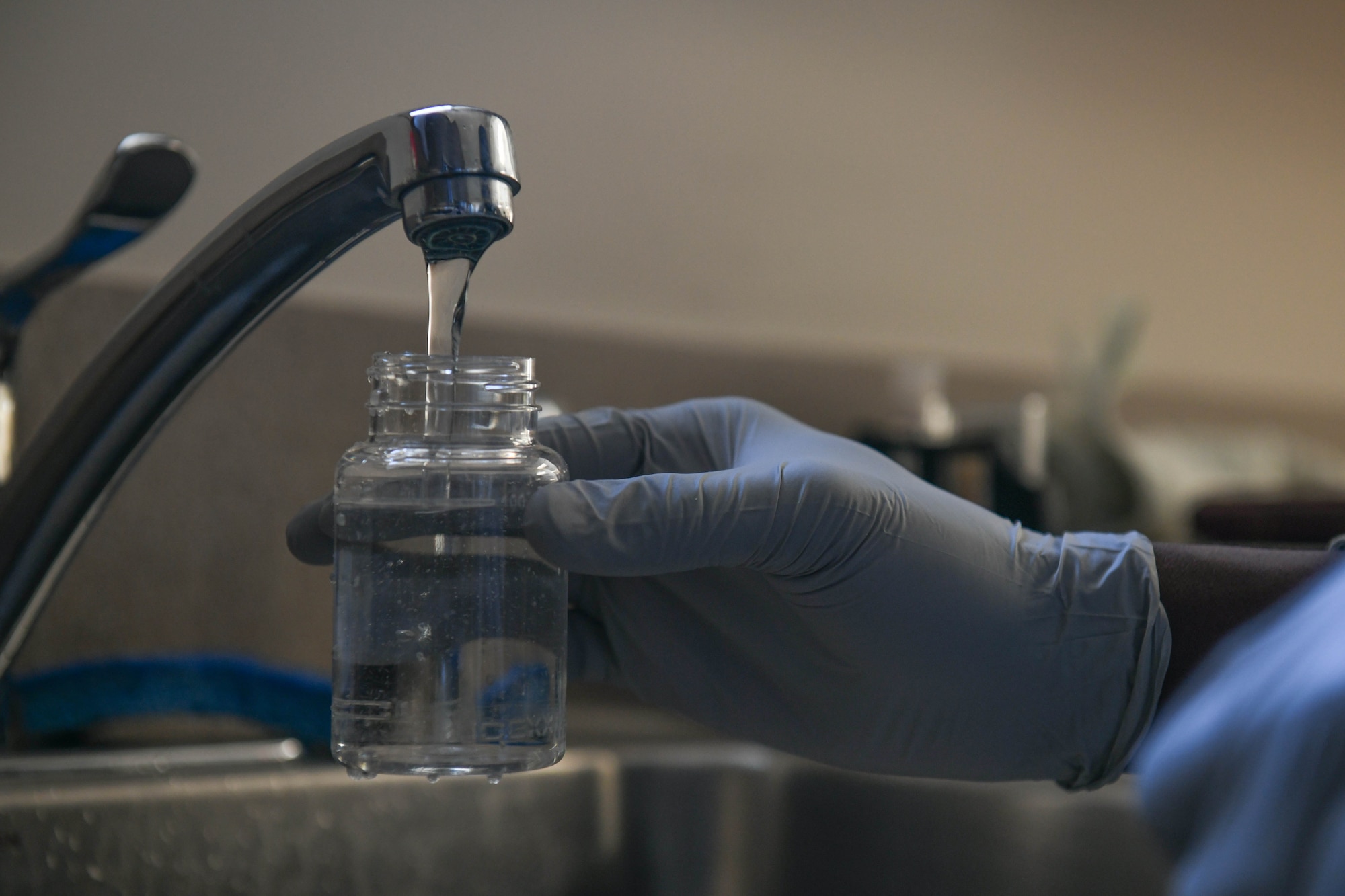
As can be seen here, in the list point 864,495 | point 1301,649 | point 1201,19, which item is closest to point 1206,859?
point 1301,649

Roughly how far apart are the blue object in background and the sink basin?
0.04 metres

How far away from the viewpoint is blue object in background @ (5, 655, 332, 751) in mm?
789

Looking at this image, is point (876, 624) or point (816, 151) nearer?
point (876, 624)

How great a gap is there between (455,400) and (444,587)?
8 cm

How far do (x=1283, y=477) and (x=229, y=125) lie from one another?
1.53 meters

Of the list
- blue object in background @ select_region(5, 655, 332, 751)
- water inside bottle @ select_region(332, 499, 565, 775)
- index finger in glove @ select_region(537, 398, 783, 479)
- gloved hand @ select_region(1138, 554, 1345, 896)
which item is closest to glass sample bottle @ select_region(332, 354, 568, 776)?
water inside bottle @ select_region(332, 499, 565, 775)

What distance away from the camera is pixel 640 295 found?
1290 mm

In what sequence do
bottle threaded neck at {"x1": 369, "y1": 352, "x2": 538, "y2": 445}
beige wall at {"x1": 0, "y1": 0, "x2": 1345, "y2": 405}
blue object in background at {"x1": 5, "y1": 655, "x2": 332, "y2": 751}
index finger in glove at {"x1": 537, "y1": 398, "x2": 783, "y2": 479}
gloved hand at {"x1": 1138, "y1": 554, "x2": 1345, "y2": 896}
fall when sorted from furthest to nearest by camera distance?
beige wall at {"x1": 0, "y1": 0, "x2": 1345, "y2": 405} → blue object in background at {"x1": 5, "y1": 655, "x2": 332, "y2": 751} → index finger in glove at {"x1": 537, "y1": 398, "x2": 783, "y2": 479} → bottle threaded neck at {"x1": 369, "y1": 352, "x2": 538, "y2": 445} → gloved hand at {"x1": 1138, "y1": 554, "x2": 1345, "y2": 896}

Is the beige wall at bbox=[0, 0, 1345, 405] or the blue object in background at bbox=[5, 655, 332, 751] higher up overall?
the beige wall at bbox=[0, 0, 1345, 405]

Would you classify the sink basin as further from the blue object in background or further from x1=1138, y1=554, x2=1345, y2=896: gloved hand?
x1=1138, y1=554, x2=1345, y2=896: gloved hand

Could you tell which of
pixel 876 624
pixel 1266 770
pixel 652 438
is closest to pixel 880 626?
pixel 876 624

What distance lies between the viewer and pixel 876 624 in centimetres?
53

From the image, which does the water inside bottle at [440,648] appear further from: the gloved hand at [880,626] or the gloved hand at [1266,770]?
the gloved hand at [1266,770]

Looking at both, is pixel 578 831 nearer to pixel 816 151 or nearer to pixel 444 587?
pixel 444 587
